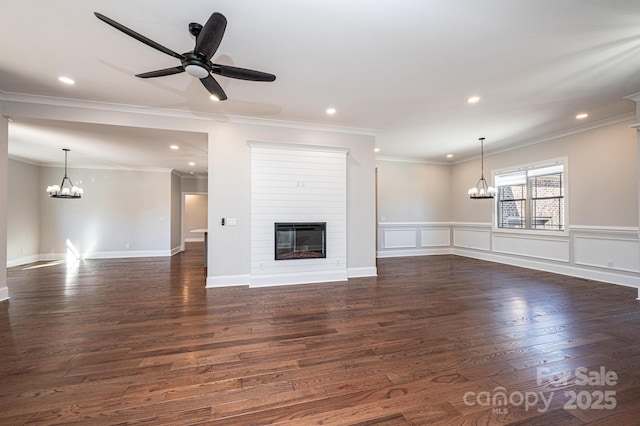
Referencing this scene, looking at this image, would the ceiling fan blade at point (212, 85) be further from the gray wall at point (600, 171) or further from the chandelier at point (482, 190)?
the gray wall at point (600, 171)

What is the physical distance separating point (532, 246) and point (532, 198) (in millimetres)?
1120

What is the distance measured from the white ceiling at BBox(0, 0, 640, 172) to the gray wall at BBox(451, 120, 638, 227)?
38 cm

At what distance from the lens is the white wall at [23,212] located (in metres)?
6.52

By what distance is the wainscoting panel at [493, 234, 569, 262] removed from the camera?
5.53 metres

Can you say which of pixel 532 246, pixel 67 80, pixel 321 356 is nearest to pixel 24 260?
pixel 67 80

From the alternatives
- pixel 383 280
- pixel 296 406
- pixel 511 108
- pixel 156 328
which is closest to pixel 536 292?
pixel 383 280

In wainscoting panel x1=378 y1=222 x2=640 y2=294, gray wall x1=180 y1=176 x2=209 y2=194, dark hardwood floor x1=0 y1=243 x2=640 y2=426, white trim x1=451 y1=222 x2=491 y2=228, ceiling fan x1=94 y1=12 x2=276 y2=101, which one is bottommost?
dark hardwood floor x1=0 y1=243 x2=640 y2=426

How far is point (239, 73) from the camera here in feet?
8.12

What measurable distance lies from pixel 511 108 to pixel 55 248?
11.4 metres

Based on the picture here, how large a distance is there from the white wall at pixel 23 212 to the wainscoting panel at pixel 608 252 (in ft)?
41.7

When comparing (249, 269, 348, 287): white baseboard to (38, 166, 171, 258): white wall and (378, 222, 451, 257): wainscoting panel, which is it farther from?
(38, 166, 171, 258): white wall

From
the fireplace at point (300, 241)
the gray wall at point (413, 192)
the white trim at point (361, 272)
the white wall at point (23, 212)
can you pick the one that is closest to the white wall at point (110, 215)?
the white wall at point (23, 212)

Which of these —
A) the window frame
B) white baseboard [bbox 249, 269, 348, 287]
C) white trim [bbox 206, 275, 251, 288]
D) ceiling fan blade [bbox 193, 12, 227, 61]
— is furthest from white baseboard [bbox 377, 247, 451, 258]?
ceiling fan blade [bbox 193, 12, 227, 61]

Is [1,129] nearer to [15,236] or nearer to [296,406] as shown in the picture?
[15,236]
